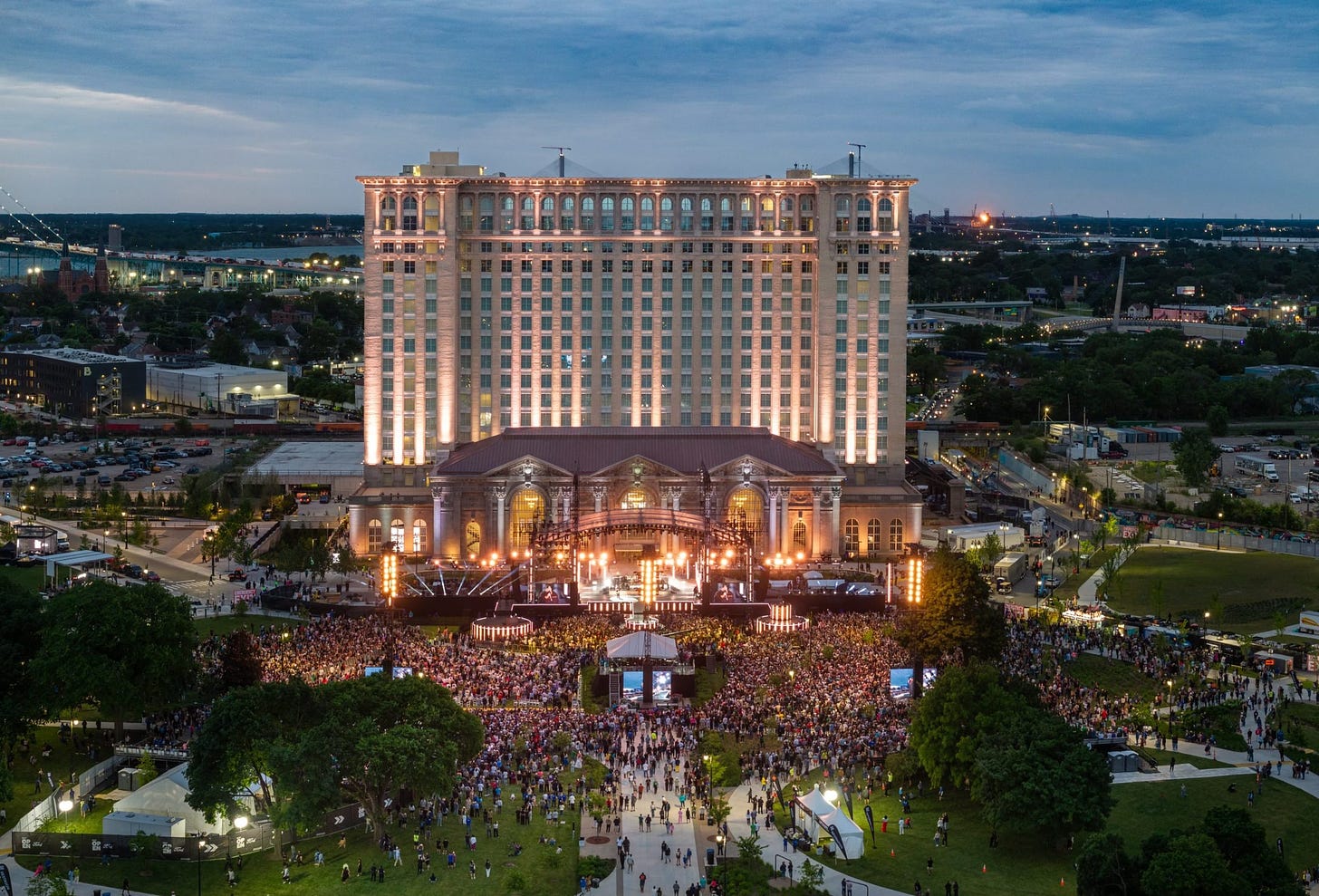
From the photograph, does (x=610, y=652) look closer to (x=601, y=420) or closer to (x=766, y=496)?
(x=766, y=496)

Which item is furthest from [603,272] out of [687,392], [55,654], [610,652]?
[55,654]

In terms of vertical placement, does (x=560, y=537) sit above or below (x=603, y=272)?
below

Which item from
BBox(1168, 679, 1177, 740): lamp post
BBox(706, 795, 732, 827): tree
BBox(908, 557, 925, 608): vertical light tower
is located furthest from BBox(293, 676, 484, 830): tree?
BBox(1168, 679, 1177, 740): lamp post

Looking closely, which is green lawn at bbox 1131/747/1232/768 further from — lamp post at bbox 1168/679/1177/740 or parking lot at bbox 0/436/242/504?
parking lot at bbox 0/436/242/504

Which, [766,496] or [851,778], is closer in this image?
[851,778]

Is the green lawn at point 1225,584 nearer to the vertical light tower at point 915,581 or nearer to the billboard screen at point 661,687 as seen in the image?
the vertical light tower at point 915,581

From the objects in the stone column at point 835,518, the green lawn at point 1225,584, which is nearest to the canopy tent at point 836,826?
the green lawn at point 1225,584
